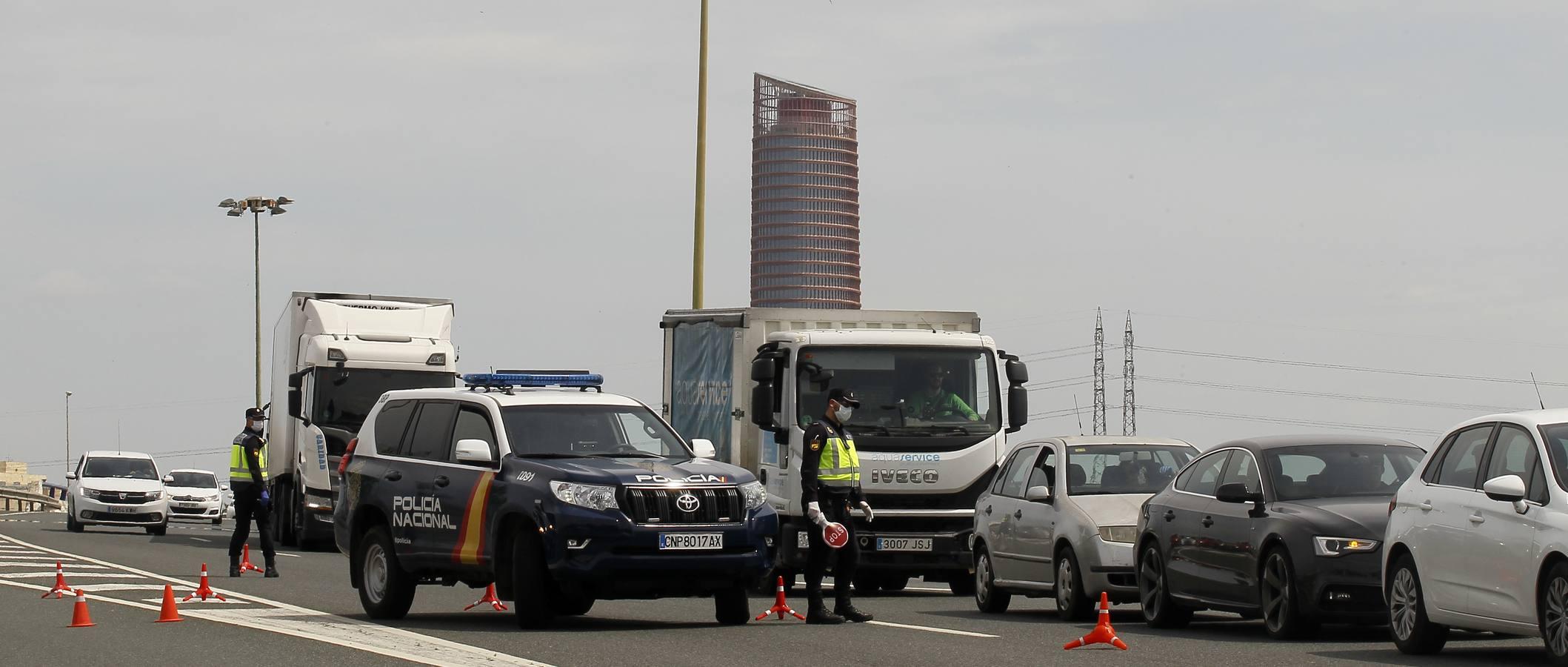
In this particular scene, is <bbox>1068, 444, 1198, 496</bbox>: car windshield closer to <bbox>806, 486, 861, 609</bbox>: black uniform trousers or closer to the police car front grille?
<bbox>806, 486, 861, 609</bbox>: black uniform trousers

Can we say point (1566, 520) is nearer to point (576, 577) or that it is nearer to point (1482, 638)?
point (1482, 638)

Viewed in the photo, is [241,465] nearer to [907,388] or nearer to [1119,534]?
[907,388]

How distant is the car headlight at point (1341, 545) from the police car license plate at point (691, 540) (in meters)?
4.01

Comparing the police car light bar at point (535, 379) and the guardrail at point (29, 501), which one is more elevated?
the police car light bar at point (535, 379)

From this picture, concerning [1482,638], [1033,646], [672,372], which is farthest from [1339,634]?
[672,372]

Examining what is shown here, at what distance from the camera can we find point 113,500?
40.6m

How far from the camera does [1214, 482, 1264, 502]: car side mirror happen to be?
1387 centimetres

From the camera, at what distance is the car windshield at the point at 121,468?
41.6 metres

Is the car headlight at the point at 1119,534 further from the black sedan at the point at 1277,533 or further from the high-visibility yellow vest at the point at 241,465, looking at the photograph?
the high-visibility yellow vest at the point at 241,465

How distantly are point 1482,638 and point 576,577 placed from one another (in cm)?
604

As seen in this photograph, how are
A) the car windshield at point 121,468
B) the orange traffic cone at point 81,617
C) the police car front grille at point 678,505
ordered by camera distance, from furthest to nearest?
the car windshield at point 121,468, the orange traffic cone at point 81,617, the police car front grille at point 678,505

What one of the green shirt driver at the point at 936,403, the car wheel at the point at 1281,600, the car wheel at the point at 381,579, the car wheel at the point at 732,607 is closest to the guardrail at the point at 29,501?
the green shirt driver at the point at 936,403

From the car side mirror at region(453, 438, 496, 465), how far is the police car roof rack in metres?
1.23

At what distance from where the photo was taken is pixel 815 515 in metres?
15.0
